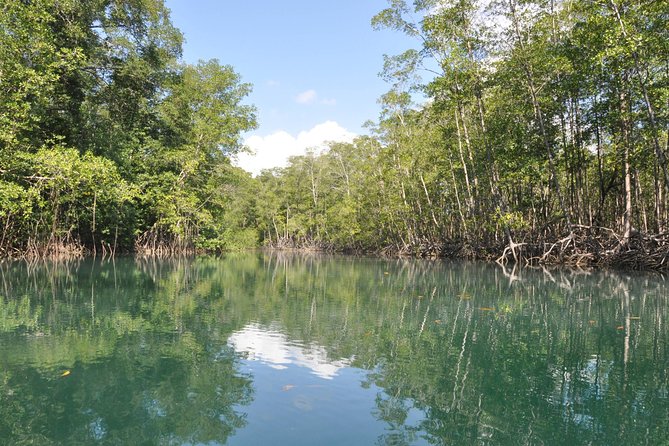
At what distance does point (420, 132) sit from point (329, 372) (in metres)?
26.6

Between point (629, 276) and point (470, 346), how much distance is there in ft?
40.0

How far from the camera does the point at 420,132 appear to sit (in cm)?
2947

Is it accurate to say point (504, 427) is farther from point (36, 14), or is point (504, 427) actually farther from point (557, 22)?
point (557, 22)

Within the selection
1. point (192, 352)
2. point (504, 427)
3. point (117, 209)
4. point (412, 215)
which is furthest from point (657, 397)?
point (412, 215)

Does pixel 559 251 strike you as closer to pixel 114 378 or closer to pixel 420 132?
pixel 420 132

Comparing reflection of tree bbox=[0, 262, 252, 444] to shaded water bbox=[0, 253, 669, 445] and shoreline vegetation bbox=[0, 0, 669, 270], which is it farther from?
shoreline vegetation bbox=[0, 0, 669, 270]

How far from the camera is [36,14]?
1452cm

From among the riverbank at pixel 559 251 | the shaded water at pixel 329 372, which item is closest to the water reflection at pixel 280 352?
the shaded water at pixel 329 372

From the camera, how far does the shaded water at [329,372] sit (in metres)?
3.18

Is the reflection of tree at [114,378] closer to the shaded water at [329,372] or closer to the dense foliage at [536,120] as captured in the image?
the shaded water at [329,372]

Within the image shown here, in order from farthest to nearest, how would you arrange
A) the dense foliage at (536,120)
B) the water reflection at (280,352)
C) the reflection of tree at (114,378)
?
the dense foliage at (536,120) < the water reflection at (280,352) < the reflection of tree at (114,378)

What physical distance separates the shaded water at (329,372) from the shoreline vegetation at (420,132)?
9318 millimetres

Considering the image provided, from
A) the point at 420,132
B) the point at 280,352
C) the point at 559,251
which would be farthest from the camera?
the point at 420,132

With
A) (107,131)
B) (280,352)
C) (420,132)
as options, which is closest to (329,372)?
(280,352)
